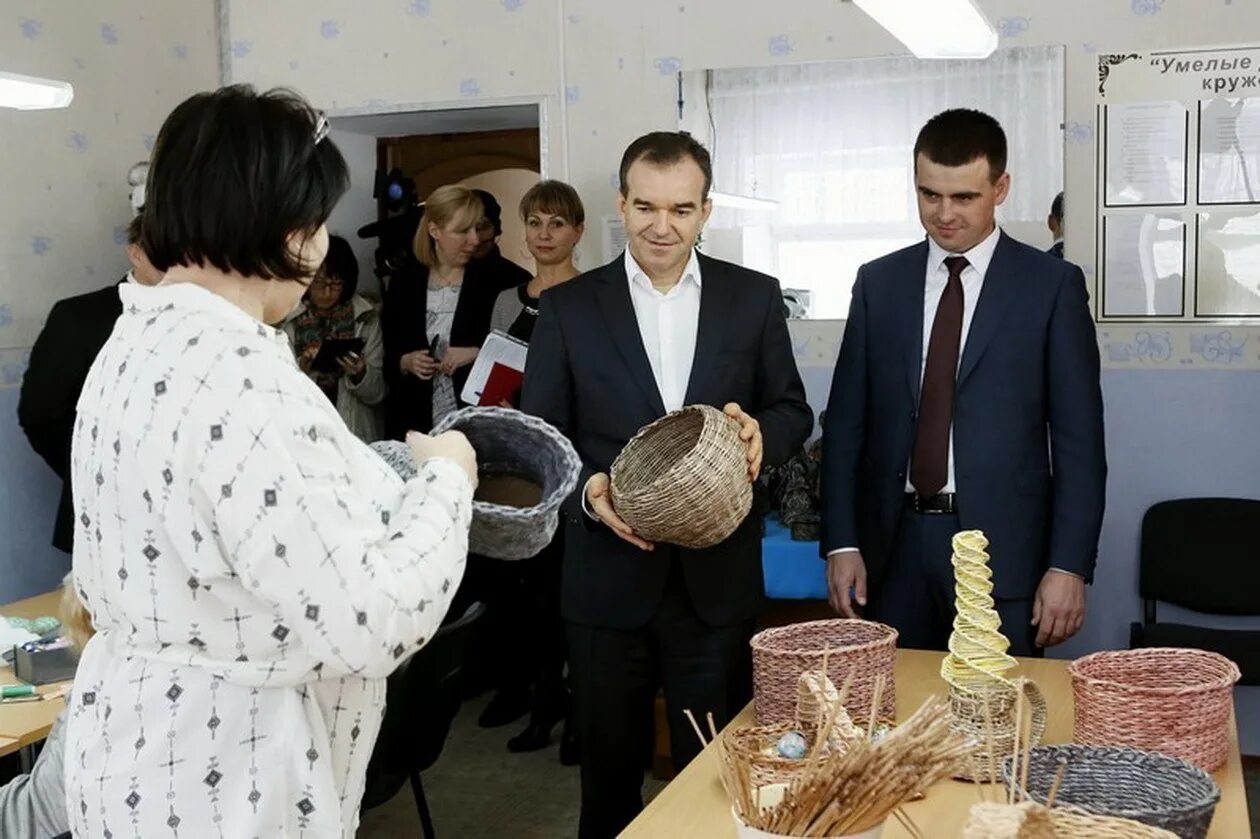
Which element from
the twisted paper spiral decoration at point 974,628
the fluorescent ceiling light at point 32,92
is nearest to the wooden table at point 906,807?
the twisted paper spiral decoration at point 974,628

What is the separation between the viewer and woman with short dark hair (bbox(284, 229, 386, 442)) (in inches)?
189

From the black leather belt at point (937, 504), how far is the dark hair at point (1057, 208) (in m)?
1.52

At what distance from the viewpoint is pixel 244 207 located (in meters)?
1.43

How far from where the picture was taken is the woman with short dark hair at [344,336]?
4.79 meters

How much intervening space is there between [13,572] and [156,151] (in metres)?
3.28

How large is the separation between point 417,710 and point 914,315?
4.54 feet

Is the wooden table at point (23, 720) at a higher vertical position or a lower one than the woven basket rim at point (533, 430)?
lower

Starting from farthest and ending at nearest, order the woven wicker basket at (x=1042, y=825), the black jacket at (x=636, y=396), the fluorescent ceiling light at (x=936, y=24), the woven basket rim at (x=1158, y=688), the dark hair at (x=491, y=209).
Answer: the dark hair at (x=491, y=209), the fluorescent ceiling light at (x=936, y=24), the black jacket at (x=636, y=396), the woven basket rim at (x=1158, y=688), the woven wicker basket at (x=1042, y=825)

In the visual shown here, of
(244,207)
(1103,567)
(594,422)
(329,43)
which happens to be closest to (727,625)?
(594,422)

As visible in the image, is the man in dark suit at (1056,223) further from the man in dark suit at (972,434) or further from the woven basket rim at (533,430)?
the woven basket rim at (533,430)

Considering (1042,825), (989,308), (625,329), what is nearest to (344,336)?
(625,329)

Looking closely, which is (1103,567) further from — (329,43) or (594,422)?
(329,43)

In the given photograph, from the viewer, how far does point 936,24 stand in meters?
2.95

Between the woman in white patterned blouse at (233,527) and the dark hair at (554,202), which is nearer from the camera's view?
the woman in white patterned blouse at (233,527)
